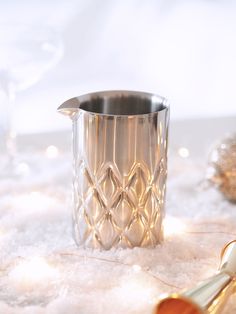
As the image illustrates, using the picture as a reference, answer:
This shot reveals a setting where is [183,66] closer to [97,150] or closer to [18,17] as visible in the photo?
[18,17]

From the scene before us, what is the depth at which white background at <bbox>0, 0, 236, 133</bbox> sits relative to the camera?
150 centimetres

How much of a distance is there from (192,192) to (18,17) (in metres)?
0.66

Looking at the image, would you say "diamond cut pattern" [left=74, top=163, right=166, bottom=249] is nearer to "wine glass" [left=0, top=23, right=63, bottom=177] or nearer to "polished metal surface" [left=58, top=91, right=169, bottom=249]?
"polished metal surface" [left=58, top=91, right=169, bottom=249]

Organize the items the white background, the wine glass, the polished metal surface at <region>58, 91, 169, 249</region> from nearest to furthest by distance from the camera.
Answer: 1. the polished metal surface at <region>58, 91, 169, 249</region>
2. the wine glass
3. the white background

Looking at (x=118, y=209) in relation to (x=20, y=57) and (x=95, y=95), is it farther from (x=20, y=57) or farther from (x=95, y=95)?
(x=20, y=57)

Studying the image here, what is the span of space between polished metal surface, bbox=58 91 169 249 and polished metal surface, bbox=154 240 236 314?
127 mm

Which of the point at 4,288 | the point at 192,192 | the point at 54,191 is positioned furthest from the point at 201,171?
the point at 4,288

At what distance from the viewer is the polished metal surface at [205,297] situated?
0.56 m

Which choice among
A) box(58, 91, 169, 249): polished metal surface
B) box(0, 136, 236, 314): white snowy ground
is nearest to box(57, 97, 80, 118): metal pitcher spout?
box(58, 91, 169, 249): polished metal surface

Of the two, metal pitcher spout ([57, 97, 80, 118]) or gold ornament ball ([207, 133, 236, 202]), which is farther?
gold ornament ball ([207, 133, 236, 202])

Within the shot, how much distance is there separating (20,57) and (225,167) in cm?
35

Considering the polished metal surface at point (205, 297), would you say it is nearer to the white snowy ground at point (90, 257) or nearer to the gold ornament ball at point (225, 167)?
the white snowy ground at point (90, 257)

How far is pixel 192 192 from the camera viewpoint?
946mm

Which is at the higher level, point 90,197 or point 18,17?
point 18,17
